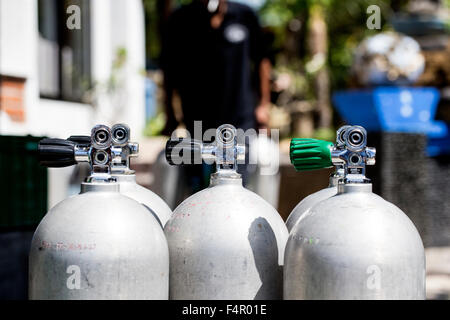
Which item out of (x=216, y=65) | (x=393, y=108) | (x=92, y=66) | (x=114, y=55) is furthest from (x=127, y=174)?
(x=114, y=55)

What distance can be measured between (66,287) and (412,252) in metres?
0.81

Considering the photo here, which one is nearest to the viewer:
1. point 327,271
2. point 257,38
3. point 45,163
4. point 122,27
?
point 327,271

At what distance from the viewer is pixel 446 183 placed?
7.27 meters

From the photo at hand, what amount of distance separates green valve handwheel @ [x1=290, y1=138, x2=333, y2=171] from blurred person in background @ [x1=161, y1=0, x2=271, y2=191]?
9.18 ft

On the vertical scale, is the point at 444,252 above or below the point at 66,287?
below

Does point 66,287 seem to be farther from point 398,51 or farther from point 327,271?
point 398,51

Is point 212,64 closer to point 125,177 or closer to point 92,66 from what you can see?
point 125,177

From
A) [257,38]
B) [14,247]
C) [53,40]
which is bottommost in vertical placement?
[14,247]

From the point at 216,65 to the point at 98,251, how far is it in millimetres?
3221

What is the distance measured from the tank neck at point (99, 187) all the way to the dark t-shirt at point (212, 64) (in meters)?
2.94

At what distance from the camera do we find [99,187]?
170 cm

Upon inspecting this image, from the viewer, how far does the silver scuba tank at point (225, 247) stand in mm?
1733

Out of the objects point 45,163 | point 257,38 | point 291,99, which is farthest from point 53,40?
point 291,99

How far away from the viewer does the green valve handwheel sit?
181 centimetres
